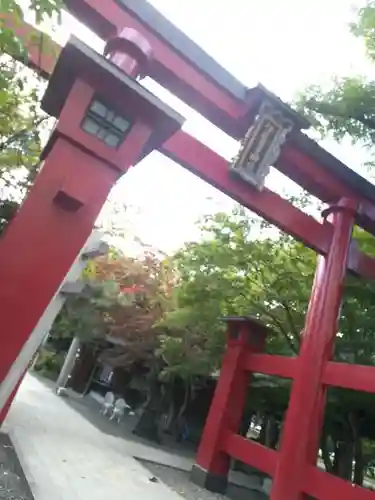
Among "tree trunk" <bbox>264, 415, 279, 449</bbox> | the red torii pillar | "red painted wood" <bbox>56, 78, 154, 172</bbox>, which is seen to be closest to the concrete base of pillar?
"tree trunk" <bbox>264, 415, 279, 449</bbox>

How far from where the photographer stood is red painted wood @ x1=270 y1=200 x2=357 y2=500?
6422 mm

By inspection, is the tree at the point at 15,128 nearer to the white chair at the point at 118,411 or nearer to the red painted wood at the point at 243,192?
the red painted wood at the point at 243,192

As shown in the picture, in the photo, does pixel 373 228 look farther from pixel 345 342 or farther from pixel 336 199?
pixel 345 342

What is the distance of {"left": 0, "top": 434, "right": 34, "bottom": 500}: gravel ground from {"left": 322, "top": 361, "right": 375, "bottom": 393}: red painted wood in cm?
431

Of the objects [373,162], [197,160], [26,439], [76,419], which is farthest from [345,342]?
[76,419]

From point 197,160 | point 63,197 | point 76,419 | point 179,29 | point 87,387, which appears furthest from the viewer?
point 87,387

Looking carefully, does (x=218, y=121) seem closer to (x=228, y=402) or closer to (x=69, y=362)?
(x=228, y=402)

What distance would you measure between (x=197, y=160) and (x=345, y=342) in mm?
4677

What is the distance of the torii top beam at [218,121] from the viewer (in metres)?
4.93

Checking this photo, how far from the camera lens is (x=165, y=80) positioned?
5.50 metres

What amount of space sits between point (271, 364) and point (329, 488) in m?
2.48

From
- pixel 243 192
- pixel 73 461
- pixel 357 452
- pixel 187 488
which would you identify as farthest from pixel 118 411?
pixel 243 192

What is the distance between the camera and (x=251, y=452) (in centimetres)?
802

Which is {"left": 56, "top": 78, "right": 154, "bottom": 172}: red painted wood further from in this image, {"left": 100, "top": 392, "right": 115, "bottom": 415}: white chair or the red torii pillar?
{"left": 100, "top": 392, "right": 115, "bottom": 415}: white chair
